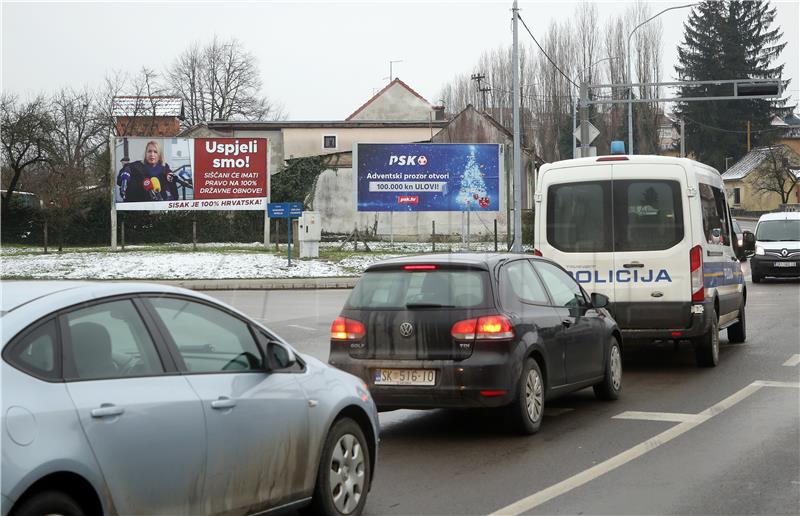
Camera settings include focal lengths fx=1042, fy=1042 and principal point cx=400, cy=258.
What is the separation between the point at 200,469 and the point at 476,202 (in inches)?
1469

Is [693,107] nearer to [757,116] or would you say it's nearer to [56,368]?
[757,116]

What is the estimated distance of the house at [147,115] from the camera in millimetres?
73000

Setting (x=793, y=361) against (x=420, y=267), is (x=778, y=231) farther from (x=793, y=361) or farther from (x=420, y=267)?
(x=420, y=267)

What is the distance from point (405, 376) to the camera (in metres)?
8.35

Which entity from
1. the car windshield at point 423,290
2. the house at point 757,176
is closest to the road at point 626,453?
the car windshield at point 423,290

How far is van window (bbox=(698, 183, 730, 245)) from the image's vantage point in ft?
41.9

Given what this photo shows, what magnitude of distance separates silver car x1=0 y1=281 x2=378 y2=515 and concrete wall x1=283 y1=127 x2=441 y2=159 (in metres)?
59.3

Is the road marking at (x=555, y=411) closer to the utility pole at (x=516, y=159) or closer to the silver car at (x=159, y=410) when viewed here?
the silver car at (x=159, y=410)

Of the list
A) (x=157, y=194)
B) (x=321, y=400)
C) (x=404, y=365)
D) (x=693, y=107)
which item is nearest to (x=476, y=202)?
(x=157, y=194)

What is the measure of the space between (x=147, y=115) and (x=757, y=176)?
47440mm

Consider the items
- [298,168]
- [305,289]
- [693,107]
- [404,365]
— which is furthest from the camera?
[693,107]

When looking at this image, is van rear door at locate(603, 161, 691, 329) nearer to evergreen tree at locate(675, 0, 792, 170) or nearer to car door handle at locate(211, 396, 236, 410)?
car door handle at locate(211, 396, 236, 410)

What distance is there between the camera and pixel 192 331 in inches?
199

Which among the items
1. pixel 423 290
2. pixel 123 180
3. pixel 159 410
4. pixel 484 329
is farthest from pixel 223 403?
pixel 123 180
